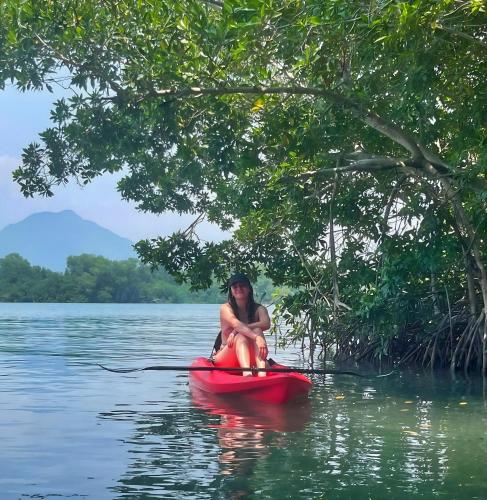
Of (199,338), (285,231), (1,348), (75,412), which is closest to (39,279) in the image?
(199,338)

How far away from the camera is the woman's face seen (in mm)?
10711

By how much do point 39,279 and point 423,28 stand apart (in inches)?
2576

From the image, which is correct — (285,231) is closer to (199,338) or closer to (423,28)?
(423,28)

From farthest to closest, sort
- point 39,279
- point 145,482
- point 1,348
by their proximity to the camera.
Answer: point 39,279, point 1,348, point 145,482

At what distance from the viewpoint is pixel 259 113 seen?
14.1 m

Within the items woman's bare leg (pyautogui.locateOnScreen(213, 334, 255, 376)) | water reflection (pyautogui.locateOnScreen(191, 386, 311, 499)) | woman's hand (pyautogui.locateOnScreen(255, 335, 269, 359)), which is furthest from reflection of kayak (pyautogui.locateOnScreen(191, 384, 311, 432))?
woman's hand (pyautogui.locateOnScreen(255, 335, 269, 359))

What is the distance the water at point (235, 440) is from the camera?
6059 mm

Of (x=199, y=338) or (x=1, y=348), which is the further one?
(x=199, y=338)

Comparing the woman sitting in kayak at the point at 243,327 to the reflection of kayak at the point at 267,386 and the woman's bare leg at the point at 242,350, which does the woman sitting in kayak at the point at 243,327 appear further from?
the reflection of kayak at the point at 267,386

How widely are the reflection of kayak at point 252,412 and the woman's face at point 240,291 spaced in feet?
3.28

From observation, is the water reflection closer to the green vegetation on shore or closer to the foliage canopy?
the foliage canopy

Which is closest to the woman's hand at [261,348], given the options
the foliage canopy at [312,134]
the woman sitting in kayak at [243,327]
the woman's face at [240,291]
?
the woman sitting in kayak at [243,327]

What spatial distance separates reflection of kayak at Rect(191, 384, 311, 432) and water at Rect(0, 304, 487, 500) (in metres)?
0.02

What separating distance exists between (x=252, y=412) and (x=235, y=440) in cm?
165
